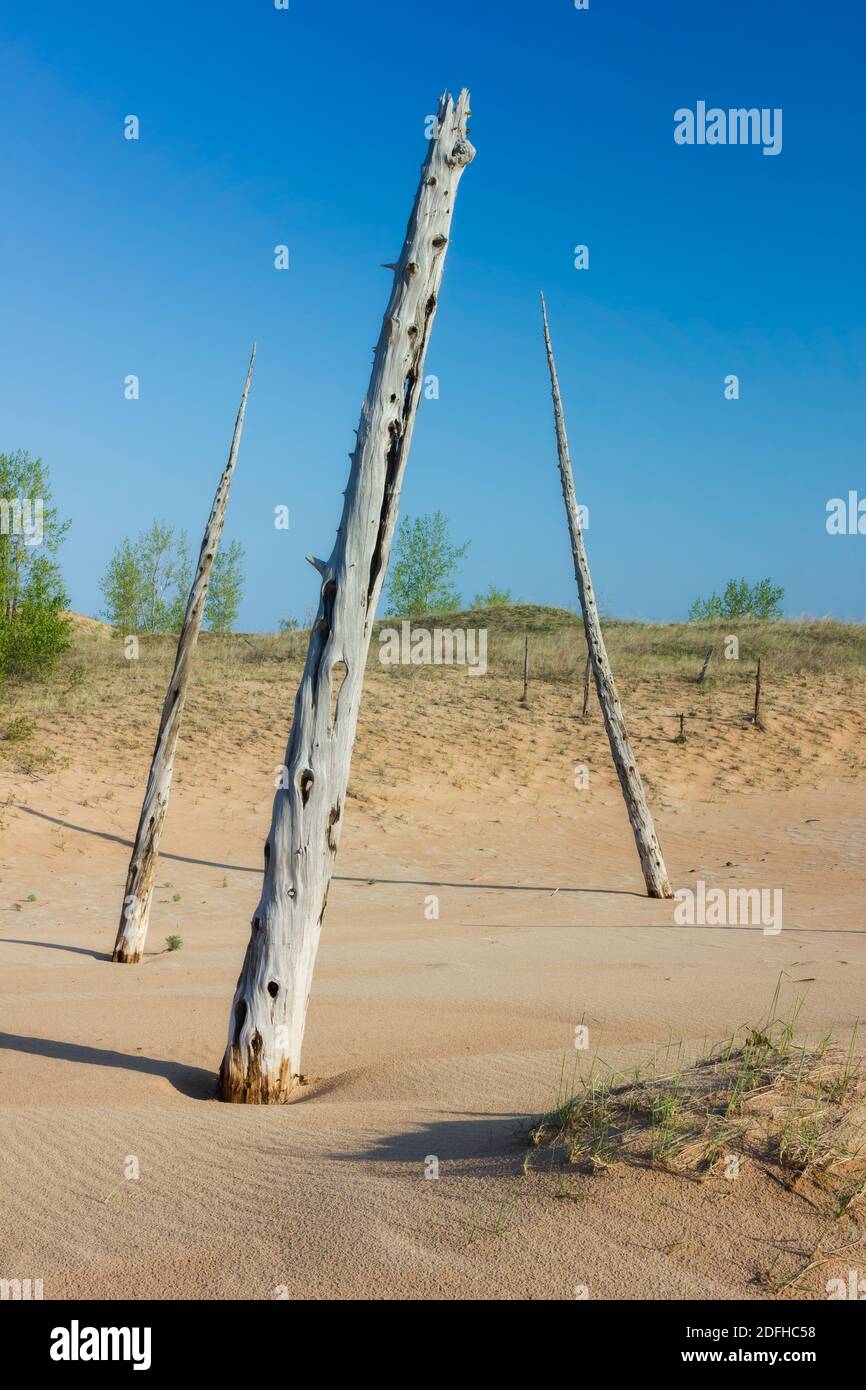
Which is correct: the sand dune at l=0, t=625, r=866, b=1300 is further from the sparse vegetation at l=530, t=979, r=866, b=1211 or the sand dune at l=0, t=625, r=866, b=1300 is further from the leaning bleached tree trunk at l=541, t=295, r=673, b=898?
the leaning bleached tree trunk at l=541, t=295, r=673, b=898

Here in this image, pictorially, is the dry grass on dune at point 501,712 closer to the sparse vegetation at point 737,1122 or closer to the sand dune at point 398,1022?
the sand dune at point 398,1022

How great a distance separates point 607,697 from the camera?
14.4 meters

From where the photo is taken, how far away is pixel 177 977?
948cm

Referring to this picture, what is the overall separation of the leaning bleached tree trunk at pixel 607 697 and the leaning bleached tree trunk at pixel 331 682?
28.9 ft

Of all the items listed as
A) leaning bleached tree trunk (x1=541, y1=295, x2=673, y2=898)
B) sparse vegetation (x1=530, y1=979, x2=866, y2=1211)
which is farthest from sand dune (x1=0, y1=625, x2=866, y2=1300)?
leaning bleached tree trunk (x1=541, y1=295, x2=673, y2=898)

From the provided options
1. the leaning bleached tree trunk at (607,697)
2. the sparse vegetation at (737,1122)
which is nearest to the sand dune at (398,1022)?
the sparse vegetation at (737,1122)

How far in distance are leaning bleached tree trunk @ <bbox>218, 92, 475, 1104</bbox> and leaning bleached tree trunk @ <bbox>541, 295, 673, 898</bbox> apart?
28.9ft

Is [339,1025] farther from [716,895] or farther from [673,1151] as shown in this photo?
[716,895]

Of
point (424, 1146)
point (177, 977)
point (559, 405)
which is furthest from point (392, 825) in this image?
point (424, 1146)

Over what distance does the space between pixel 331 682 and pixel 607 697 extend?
9.11m

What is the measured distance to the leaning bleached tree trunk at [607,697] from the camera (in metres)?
14.5

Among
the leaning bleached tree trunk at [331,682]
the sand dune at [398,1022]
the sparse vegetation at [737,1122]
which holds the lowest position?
the sand dune at [398,1022]

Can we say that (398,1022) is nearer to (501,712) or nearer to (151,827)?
(151,827)
